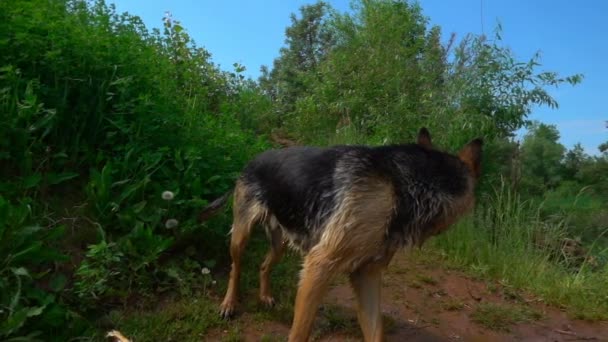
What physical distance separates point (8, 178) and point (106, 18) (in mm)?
2127

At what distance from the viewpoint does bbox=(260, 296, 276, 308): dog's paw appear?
4.97 metres

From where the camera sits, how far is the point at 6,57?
16.3ft

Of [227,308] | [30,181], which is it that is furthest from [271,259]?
[30,181]

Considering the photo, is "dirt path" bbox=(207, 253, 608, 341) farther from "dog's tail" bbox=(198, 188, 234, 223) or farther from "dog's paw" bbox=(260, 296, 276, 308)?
"dog's tail" bbox=(198, 188, 234, 223)

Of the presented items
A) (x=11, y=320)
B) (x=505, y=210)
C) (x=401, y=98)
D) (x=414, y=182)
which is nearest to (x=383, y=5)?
(x=401, y=98)

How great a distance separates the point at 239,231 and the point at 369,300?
1504 millimetres

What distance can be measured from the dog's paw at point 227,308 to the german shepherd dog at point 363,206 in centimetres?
96

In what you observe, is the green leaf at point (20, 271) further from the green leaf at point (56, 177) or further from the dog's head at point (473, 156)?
the dog's head at point (473, 156)

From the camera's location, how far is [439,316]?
5.29 m

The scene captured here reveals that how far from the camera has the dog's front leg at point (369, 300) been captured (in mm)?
3734

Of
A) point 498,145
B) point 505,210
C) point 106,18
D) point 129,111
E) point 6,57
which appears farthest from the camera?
point 498,145

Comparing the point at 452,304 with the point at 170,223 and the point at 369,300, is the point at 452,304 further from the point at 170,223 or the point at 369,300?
the point at 170,223

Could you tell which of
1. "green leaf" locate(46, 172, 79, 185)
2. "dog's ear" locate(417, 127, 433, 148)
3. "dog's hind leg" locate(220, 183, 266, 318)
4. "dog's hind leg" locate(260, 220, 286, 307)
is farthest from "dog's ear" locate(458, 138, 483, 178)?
"green leaf" locate(46, 172, 79, 185)

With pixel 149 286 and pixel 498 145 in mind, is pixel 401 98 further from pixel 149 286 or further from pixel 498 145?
pixel 149 286
